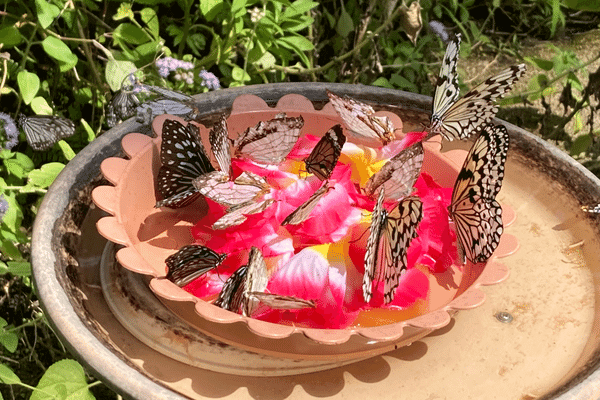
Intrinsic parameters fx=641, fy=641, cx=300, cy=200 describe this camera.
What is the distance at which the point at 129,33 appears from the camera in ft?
5.21

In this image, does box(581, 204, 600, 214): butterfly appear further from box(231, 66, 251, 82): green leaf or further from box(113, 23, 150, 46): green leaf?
box(113, 23, 150, 46): green leaf

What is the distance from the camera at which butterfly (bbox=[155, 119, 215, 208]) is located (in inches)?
37.8

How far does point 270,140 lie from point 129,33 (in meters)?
0.80

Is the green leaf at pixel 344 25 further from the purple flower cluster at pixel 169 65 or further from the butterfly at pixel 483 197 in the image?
the butterfly at pixel 483 197

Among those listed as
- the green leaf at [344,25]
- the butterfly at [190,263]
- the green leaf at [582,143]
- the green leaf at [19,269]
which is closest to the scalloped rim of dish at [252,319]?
the butterfly at [190,263]

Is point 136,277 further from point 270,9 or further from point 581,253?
point 270,9

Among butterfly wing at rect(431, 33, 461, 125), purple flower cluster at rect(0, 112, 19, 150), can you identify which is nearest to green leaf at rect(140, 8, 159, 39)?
purple flower cluster at rect(0, 112, 19, 150)

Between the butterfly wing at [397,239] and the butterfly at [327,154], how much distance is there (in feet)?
0.38

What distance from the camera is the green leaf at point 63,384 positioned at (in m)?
1.02

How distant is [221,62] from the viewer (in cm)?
180

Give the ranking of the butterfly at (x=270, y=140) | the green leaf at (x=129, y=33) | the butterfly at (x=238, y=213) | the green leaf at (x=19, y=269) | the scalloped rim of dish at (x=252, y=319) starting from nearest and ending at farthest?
the scalloped rim of dish at (x=252, y=319) < the butterfly at (x=238, y=213) < the butterfly at (x=270, y=140) < the green leaf at (x=19, y=269) < the green leaf at (x=129, y=33)

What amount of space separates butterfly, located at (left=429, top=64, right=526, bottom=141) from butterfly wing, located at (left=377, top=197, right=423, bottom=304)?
1.03ft

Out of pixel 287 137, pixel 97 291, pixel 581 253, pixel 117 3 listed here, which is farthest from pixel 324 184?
pixel 117 3

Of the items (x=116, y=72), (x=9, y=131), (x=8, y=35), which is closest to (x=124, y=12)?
(x=116, y=72)
